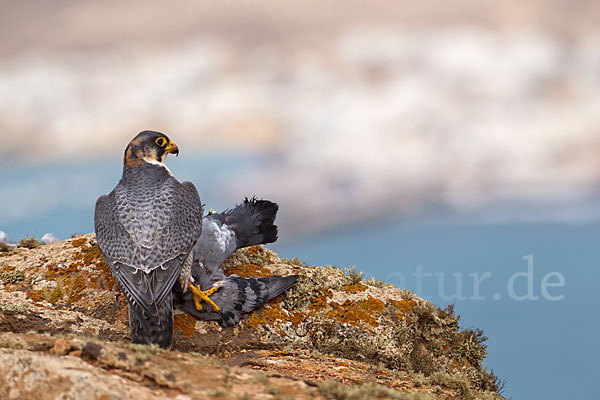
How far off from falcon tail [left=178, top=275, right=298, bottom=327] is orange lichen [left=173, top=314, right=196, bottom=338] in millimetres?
105

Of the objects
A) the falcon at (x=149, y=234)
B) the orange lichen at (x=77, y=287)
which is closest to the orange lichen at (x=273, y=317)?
the falcon at (x=149, y=234)

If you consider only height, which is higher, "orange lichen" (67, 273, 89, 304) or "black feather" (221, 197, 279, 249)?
"black feather" (221, 197, 279, 249)

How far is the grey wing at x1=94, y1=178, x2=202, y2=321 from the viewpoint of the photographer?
31.2 feet

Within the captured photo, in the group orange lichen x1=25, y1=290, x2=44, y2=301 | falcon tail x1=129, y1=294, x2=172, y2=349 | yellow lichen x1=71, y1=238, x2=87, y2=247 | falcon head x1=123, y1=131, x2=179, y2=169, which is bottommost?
falcon tail x1=129, y1=294, x2=172, y2=349

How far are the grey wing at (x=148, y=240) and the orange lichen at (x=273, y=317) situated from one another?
208cm

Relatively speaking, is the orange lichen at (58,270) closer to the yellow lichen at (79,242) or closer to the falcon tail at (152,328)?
the yellow lichen at (79,242)

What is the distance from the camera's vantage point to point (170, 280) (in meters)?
9.70

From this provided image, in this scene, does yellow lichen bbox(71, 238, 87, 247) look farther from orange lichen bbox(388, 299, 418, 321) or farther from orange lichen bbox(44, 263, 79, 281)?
orange lichen bbox(388, 299, 418, 321)

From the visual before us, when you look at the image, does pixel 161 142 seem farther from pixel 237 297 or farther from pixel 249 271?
pixel 237 297

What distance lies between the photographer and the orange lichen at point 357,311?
11805 millimetres

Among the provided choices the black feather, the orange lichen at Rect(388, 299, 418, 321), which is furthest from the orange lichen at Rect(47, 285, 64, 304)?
the orange lichen at Rect(388, 299, 418, 321)

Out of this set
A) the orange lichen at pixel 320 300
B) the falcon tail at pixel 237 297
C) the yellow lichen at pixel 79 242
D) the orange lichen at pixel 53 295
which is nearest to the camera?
the falcon tail at pixel 237 297

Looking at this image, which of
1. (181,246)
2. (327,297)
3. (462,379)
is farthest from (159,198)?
(462,379)

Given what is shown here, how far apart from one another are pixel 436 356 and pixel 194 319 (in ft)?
16.5
